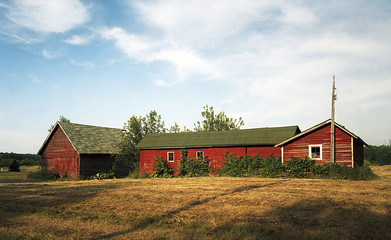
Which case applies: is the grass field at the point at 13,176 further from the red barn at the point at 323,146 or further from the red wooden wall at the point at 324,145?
the red wooden wall at the point at 324,145

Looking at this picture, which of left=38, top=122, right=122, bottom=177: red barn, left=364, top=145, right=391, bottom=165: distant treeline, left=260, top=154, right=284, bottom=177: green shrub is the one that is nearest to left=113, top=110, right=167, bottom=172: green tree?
left=38, top=122, right=122, bottom=177: red barn

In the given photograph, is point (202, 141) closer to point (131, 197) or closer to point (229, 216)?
point (131, 197)

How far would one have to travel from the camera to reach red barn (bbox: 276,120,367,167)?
25.0 m

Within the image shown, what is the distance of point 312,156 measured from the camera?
1046 inches

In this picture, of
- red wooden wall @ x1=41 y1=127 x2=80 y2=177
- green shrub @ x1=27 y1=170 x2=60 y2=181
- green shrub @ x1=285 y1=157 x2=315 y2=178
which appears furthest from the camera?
green shrub @ x1=27 y1=170 x2=60 y2=181

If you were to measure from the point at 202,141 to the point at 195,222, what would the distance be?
2370 centimetres

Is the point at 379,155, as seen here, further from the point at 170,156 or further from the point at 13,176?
the point at 13,176

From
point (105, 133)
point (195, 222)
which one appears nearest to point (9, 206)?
point (195, 222)

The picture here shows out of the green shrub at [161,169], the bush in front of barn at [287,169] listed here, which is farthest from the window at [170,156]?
the bush in front of barn at [287,169]

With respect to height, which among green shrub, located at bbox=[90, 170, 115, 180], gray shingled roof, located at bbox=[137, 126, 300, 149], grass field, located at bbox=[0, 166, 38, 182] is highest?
gray shingled roof, located at bbox=[137, 126, 300, 149]

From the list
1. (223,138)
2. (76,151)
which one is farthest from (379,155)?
(76,151)

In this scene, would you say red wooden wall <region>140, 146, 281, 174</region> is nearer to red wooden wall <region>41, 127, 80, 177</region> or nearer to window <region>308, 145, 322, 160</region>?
window <region>308, 145, 322, 160</region>

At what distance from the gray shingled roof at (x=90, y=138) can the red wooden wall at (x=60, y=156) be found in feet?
2.30

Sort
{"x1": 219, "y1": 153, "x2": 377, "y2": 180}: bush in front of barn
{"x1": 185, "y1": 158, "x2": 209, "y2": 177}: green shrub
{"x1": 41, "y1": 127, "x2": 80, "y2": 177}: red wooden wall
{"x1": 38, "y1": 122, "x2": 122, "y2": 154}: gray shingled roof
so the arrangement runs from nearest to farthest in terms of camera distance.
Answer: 1. {"x1": 219, "y1": 153, "x2": 377, "y2": 180}: bush in front of barn
2. {"x1": 185, "y1": 158, "x2": 209, "y2": 177}: green shrub
3. {"x1": 41, "y1": 127, "x2": 80, "y2": 177}: red wooden wall
4. {"x1": 38, "y1": 122, "x2": 122, "y2": 154}: gray shingled roof
